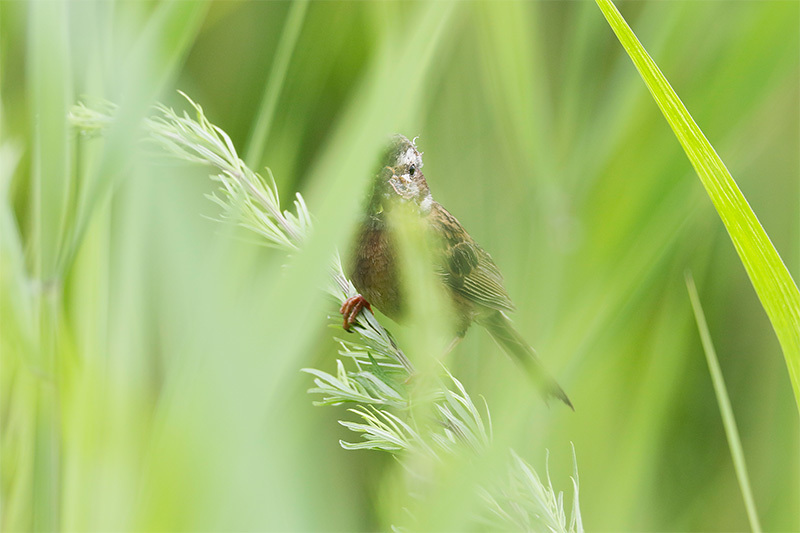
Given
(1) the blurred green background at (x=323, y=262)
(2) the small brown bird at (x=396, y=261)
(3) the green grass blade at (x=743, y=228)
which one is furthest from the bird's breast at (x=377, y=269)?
(3) the green grass blade at (x=743, y=228)

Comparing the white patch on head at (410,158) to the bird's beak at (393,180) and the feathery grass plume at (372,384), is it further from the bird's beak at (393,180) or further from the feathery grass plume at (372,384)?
the feathery grass plume at (372,384)

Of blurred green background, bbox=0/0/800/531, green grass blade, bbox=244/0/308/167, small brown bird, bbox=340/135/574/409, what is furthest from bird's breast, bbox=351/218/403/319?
green grass blade, bbox=244/0/308/167

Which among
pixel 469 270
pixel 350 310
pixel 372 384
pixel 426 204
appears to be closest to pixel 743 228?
pixel 372 384

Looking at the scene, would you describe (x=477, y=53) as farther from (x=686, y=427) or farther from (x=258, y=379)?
(x=258, y=379)

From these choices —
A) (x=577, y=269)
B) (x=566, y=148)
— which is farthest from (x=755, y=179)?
(x=577, y=269)

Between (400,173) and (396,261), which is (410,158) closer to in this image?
(400,173)

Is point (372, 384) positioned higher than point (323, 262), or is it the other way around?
point (323, 262)

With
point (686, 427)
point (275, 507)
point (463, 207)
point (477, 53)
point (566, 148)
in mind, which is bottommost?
point (686, 427)
